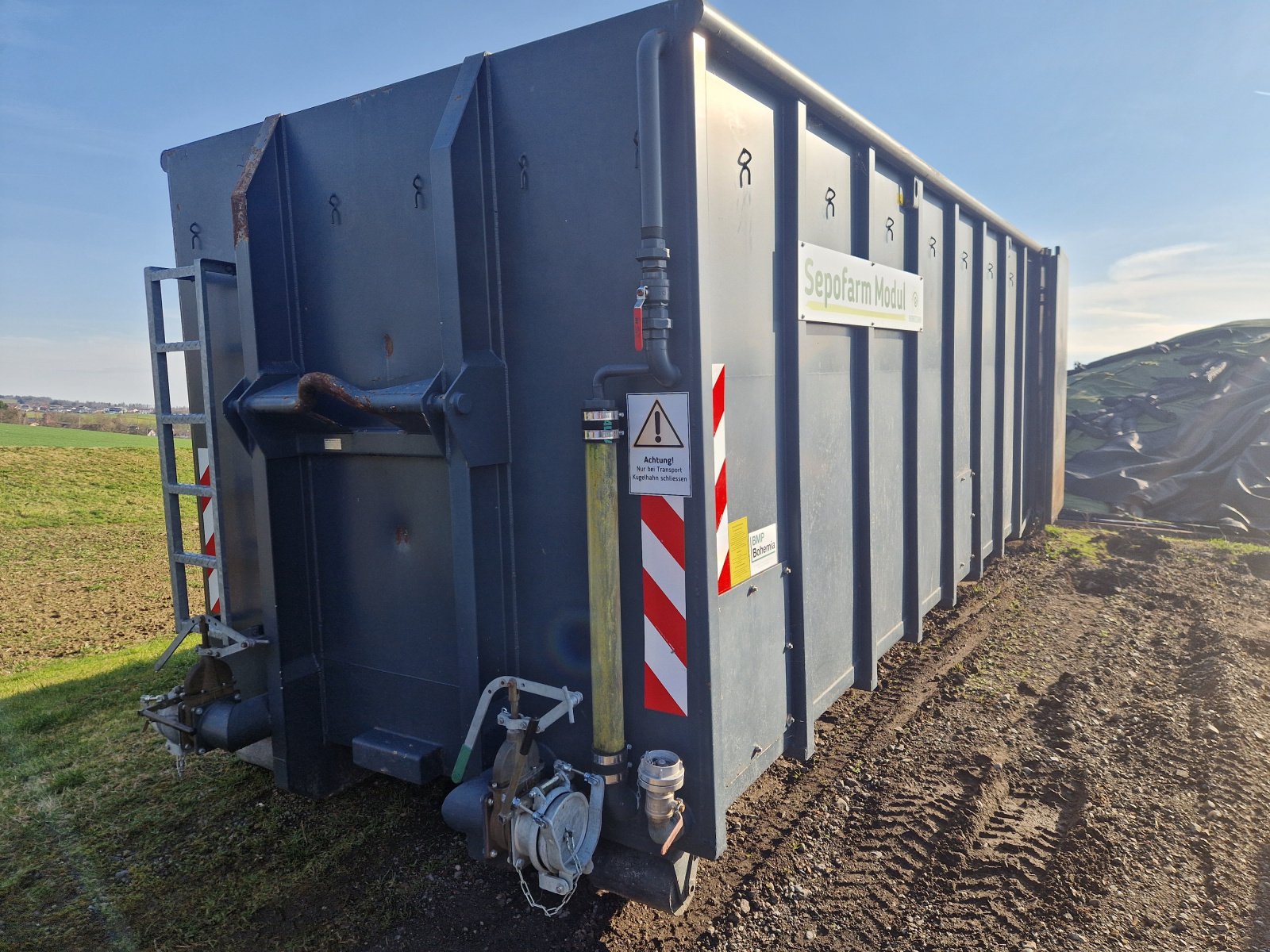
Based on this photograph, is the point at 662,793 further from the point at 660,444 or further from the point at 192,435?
the point at 192,435

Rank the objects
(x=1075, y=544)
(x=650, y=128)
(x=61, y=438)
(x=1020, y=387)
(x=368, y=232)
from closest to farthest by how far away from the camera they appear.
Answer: (x=650, y=128), (x=368, y=232), (x=1020, y=387), (x=1075, y=544), (x=61, y=438)

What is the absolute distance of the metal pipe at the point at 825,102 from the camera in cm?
268

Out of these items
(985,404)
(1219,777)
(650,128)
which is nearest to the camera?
(650,128)

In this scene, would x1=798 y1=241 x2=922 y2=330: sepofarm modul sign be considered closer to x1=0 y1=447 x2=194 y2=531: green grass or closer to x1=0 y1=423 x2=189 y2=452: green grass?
x1=0 y1=447 x2=194 y2=531: green grass

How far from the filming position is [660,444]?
260 cm

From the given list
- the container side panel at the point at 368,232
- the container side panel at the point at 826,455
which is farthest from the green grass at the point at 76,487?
the container side panel at the point at 826,455

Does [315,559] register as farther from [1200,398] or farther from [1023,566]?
[1200,398]

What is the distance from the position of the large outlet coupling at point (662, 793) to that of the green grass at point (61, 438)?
16.5 metres

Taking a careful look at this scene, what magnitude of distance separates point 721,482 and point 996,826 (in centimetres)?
222

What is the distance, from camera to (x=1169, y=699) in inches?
195

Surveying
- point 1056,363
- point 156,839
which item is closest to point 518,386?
point 156,839

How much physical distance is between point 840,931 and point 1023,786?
1.62 metres

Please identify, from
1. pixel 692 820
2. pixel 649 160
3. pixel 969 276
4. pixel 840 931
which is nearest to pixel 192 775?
pixel 692 820

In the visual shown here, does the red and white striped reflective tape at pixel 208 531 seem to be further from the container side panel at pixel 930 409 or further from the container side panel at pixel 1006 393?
the container side panel at pixel 1006 393
